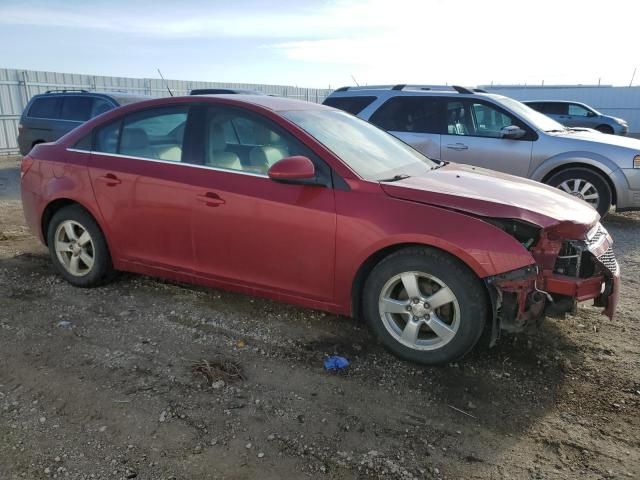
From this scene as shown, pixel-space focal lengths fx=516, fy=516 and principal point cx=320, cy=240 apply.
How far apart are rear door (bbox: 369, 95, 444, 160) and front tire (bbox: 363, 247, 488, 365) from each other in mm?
4766

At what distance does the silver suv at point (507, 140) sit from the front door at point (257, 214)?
3718 millimetres

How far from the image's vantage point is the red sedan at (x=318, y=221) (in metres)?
3.11

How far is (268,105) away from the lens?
390 centimetres

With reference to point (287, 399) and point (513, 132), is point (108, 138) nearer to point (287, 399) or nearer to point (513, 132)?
point (287, 399)

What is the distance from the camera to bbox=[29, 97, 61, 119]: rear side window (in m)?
10.8

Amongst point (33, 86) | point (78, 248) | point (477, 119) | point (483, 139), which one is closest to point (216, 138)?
point (78, 248)

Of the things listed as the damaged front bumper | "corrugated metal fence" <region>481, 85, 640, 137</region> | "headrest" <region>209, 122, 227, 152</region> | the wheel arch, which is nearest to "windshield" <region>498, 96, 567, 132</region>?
the wheel arch

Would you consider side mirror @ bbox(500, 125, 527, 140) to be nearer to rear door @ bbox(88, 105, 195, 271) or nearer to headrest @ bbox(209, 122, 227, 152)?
headrest @ bbox(209, 122, 227, 152)

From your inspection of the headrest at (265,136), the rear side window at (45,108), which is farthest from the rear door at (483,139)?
the rear side window at (45,108)

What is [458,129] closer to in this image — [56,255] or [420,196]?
[420,196]

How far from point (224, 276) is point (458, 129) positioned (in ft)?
16.5

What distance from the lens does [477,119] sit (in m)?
7.55

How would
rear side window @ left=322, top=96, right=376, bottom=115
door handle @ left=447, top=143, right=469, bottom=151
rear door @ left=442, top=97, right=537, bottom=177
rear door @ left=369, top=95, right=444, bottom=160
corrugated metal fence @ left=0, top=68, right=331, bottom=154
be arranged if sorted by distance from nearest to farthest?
1. rear door @ left=442, top=97, right=537, bottom=177
2. door handle @ left=447, top=143, right=469, bottom=151
3. rear door @ left=369, top=95, right=444, bottom=160
4. rear side window @ left=322, top=96, right=376, bottom=115
5. corrugated metal fence @ left=0, top=68, right=331, bottom=154

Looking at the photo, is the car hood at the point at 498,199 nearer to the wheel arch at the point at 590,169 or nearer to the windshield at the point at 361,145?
the windshield at the point at 361,145
